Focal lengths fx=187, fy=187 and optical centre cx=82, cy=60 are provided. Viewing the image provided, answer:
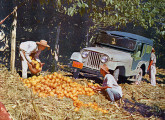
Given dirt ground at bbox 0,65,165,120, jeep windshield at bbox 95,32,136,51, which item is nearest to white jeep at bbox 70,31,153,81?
jeep windshield at bbox 95,32,136,51

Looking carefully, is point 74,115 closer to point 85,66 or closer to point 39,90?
point 39,90

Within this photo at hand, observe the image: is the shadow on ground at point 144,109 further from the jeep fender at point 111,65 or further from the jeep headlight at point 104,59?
the jeep headlight at point 104,59

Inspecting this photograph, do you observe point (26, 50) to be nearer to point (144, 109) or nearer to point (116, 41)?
point (116, 41)

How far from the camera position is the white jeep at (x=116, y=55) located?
7.10 m

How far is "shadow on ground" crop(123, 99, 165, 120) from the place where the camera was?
5.59 m

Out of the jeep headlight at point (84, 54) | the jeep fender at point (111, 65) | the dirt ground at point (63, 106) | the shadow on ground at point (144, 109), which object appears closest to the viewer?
the dirt ground at point (63, 106)

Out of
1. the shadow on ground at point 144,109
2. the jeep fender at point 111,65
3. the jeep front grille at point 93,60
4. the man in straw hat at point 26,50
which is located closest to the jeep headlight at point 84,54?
the jeep front grille at point 93,60

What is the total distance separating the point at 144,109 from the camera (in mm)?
5984

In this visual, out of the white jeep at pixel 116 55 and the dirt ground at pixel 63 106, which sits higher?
the white jeep at pixel 116 55

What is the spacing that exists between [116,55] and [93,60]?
35.3 inches

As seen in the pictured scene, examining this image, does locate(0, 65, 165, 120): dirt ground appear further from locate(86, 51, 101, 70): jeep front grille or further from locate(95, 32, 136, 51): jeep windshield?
locate(95, 32, 136, 51): jeep windshield

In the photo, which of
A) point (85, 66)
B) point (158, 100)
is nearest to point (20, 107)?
point (85, 66)

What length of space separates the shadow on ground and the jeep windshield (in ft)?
8.68

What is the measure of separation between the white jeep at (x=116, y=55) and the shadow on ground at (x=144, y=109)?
53.1 inches
